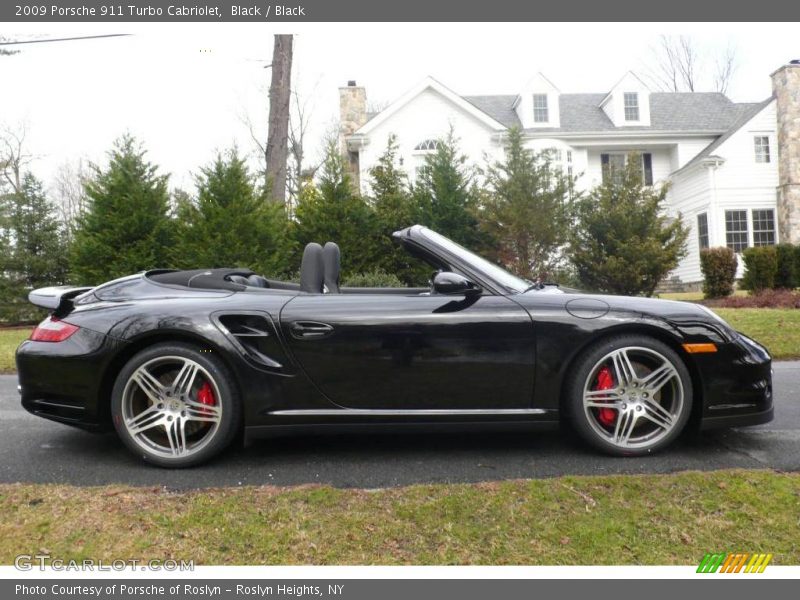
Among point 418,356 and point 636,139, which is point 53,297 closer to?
point 418,356

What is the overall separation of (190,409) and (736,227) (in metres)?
23.3

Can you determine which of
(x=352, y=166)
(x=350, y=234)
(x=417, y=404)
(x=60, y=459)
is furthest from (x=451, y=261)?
(x=352, y=166)

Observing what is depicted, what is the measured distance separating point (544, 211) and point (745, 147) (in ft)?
42.5

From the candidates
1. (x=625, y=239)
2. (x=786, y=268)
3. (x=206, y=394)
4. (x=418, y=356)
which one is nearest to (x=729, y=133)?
(x=786, y=268)

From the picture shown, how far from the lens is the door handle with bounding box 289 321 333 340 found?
309cm

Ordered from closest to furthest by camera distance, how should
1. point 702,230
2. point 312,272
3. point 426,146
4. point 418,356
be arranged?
1. point 418,356
2. point 312,272
3. point 426,146
4. point 702,230

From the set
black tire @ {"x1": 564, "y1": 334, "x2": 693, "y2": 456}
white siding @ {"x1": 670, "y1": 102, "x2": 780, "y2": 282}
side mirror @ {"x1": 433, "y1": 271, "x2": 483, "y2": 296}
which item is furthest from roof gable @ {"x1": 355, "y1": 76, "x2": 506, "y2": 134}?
black tire @ {"x1": 564, "y1": 334, "x2": 693, "y2": 456}

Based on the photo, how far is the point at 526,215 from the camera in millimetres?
13617

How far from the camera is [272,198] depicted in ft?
46.7

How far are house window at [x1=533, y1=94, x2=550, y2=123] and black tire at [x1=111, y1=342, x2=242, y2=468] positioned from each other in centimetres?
2291

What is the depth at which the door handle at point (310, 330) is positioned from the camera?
309 cm

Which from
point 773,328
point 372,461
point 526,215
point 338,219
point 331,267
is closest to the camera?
point 372,461

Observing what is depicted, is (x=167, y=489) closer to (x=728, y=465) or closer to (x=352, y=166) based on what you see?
(x=728, y=465)

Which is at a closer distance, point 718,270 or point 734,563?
point 734,563
